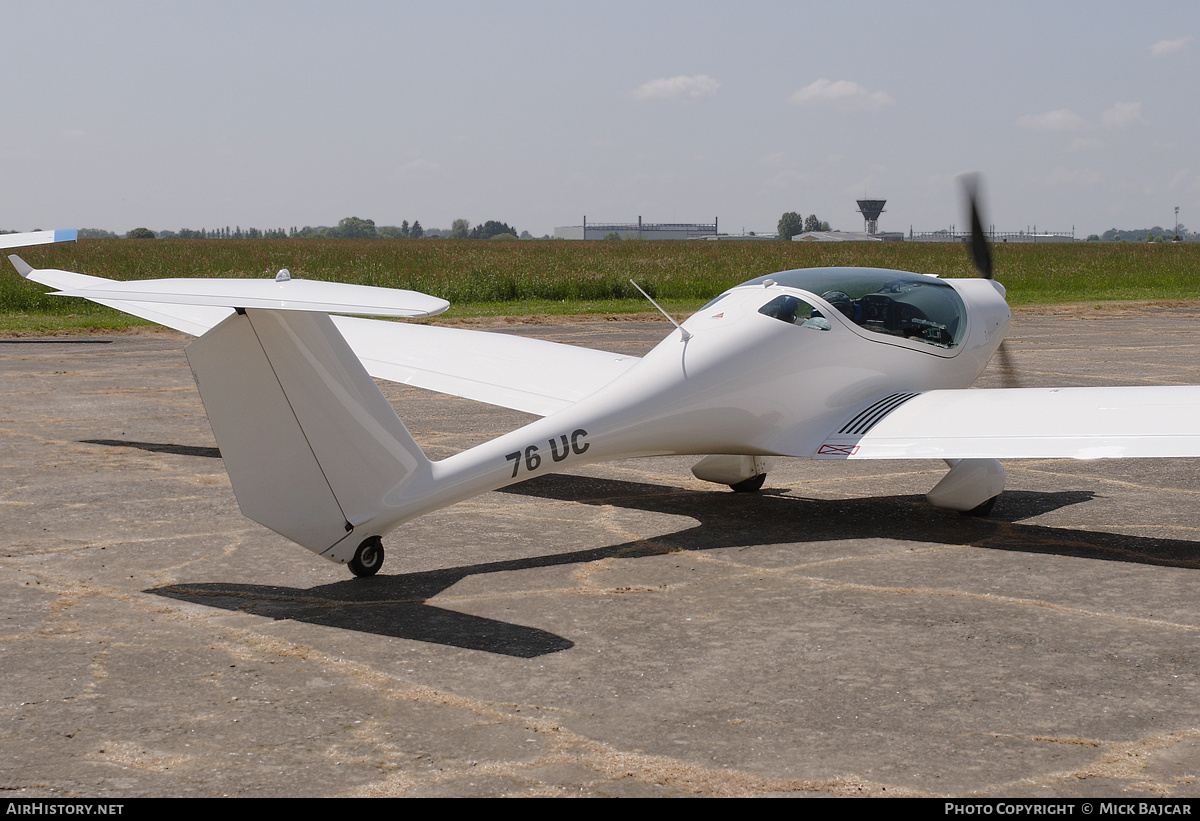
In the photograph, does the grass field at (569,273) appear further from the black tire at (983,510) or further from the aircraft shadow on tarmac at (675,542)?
the black tire at (983,510)

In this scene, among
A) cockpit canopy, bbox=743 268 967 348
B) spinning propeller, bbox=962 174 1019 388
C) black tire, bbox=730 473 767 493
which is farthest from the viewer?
spinning propeller, bbox=962 174 1019 388

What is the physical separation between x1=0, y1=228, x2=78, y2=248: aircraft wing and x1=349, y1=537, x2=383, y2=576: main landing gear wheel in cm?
1765

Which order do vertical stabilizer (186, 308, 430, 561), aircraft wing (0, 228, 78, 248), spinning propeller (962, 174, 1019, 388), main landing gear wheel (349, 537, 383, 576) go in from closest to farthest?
vertical stabilizer (186, 308, 430, 561) < main landing gear wheel (349, 537, 383, 576) < spinning propeller (962, 174, 1019, 388) < aircraft wing (0, 228, 78, 248)

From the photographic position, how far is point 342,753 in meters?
4.93

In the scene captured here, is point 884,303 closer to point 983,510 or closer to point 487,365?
point 983,510

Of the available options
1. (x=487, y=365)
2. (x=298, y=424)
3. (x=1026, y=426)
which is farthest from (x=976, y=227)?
(x=298, y=424)

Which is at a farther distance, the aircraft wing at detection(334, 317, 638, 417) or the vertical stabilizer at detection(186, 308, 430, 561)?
the aircraft wing at detection(334, 317, 638, 417)

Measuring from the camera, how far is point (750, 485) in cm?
1067

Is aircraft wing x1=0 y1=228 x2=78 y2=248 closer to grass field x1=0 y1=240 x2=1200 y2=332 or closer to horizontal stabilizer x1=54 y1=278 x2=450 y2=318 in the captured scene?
grass field x1=0 y1=240 x2=1200 y2=332

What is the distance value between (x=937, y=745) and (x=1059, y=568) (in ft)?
11.5

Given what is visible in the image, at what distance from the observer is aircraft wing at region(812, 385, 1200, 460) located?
8062 mm

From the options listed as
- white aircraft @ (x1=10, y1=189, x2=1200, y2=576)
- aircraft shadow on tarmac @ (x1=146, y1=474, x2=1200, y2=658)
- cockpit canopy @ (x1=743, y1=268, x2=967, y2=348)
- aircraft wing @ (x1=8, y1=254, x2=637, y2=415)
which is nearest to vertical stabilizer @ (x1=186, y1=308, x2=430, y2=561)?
white aircraft @ (x1=10, y1=189, x2=1200, y2=576)

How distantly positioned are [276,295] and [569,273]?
3365 centimetres

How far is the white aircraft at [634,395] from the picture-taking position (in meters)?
6.42
